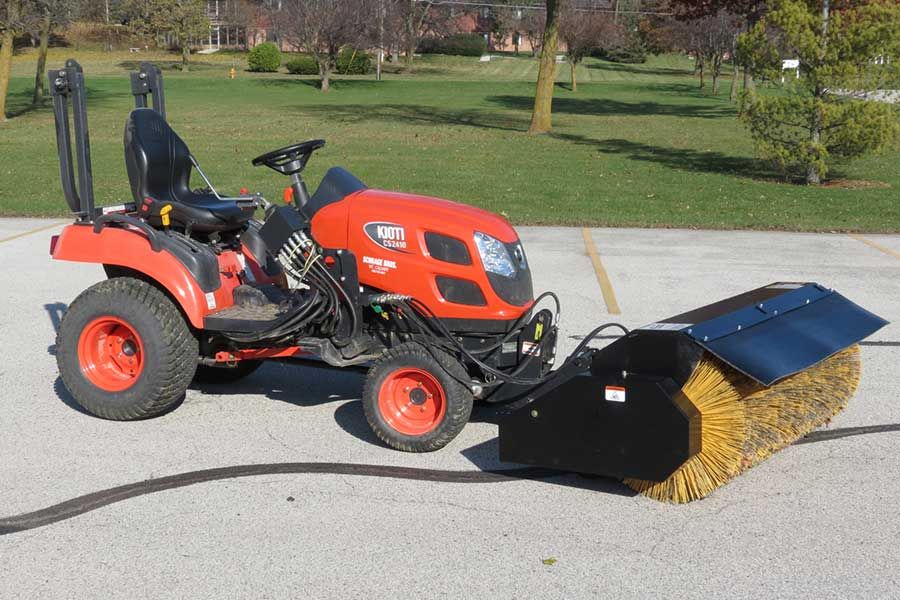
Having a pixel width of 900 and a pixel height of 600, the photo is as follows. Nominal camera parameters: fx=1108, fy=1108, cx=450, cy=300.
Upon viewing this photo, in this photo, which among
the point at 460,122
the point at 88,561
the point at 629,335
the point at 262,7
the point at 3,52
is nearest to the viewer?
the point at 88,561

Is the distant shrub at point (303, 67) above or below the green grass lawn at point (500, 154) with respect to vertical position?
above

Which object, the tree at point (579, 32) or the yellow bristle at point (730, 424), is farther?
the tree at point (579, 32)

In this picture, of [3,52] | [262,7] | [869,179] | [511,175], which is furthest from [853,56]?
[262,7]

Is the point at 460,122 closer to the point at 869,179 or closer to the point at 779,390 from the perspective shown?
the point at 869,179

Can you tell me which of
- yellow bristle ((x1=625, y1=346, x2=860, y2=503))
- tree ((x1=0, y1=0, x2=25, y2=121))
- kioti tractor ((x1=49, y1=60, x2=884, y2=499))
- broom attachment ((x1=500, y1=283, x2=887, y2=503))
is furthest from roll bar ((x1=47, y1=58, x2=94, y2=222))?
tree ((x1=0, y1=0, x2=25, y2=121))

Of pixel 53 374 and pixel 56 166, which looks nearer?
pixel 53 374

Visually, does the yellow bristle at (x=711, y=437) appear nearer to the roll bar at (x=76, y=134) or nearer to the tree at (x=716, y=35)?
the roll bar at (x=76, y=134)

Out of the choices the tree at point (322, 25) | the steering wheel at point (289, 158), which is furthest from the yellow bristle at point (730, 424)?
the tree at point (322, 25)

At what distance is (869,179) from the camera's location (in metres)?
19.2

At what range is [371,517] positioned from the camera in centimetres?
494

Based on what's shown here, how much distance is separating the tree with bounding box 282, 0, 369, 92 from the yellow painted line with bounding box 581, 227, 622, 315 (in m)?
37.3

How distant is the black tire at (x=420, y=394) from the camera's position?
5473 mm

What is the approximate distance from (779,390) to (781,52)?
13.5 meters

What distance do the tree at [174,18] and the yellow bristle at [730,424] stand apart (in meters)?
59.2
